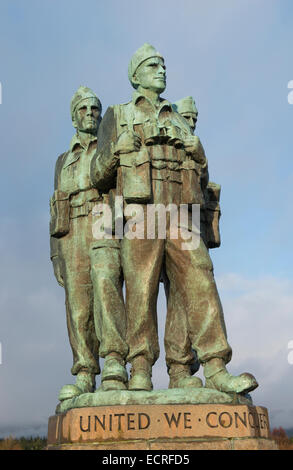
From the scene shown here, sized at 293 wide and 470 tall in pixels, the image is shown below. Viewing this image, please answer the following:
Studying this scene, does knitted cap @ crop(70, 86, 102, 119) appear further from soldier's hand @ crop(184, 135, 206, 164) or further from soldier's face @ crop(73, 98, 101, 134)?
soldier's hand @ crop(184, 135, 206, 164)

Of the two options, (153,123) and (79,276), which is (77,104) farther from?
(79,276)

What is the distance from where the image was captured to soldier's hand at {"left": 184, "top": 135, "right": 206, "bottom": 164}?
8.10 meters

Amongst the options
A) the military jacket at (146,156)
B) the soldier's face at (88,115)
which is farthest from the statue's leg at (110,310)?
the soldier's face at (88,115)

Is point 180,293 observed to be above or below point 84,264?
below

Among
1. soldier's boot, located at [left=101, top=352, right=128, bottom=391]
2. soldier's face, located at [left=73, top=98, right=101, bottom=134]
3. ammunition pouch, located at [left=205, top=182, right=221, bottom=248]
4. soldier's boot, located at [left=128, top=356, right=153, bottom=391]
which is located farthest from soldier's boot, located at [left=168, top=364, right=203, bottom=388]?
soldier's face, located at [left=73, top=98, right=101, bottom=134]

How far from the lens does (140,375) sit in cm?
740

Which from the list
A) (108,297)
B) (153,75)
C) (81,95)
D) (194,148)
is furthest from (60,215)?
(153,75)

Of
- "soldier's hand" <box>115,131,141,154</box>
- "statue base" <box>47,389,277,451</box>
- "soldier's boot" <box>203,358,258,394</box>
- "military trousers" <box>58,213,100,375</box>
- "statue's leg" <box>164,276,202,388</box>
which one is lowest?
"statue base" <box>47,389,277,451</box>

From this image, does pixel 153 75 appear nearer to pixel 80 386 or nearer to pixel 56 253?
pixel 56 253

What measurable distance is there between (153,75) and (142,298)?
285 centimetres

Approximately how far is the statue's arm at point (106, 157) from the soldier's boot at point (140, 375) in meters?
2.27

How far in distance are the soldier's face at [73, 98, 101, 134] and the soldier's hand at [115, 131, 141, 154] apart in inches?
54.2

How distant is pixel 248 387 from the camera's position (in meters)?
7.07

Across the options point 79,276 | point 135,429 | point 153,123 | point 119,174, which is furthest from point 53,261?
point 135,429
